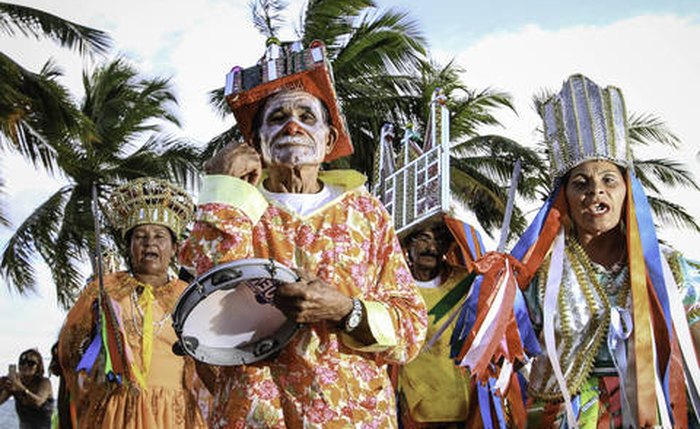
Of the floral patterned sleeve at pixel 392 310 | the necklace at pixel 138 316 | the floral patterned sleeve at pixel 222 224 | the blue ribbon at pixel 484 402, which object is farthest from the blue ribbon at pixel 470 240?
the floral patterned sleeve at pixel 222 224

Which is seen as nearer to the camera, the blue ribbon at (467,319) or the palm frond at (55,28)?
the blue ribbon at (467,319)

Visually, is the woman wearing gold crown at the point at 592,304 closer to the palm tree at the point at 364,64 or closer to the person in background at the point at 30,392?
the person in background at the point at 30,392

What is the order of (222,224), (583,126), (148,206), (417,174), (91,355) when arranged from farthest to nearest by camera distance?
(417,174)
(148,206)
(91,355)
(583,126)
(222,224)

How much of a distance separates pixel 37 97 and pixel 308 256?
14105 mm

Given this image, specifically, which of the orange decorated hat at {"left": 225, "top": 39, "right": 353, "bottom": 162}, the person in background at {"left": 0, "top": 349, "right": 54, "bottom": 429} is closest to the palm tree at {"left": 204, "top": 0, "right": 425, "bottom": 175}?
the person in background at {"left": 0, "top": 349, "right": 54, "bottom": 429}

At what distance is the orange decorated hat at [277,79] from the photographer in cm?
336

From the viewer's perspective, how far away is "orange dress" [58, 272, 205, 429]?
591 cm

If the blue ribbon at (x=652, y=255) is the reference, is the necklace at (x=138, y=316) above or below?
above

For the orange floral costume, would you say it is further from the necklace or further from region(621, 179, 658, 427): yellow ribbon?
the necklace

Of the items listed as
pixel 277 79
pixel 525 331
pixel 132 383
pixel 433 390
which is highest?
pixel 277 79

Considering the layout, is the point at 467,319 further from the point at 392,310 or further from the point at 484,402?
the point at 484,402

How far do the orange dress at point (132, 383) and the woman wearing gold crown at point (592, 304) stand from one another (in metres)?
2.52

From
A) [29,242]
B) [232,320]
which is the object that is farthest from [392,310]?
[29,242]

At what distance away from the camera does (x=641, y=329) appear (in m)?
3.84
